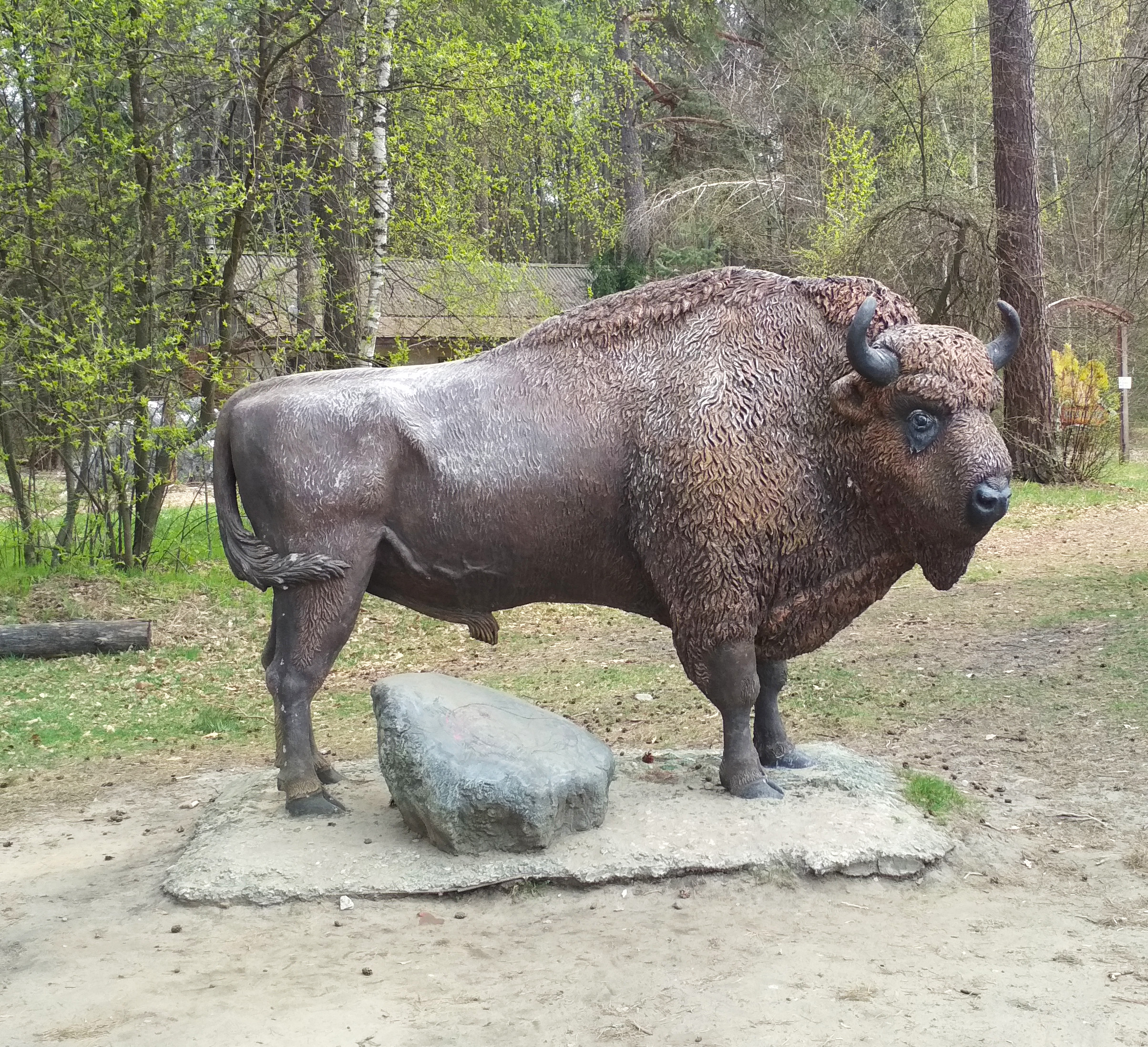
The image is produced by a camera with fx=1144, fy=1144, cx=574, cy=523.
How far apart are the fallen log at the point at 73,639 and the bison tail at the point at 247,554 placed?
4560 millimetres

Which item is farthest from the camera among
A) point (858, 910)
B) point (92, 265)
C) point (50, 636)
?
point (92, 265)

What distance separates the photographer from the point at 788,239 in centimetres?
2152

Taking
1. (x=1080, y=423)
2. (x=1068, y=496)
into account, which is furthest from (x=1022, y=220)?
(x=1068, y=496)

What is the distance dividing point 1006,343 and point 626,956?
2.90m

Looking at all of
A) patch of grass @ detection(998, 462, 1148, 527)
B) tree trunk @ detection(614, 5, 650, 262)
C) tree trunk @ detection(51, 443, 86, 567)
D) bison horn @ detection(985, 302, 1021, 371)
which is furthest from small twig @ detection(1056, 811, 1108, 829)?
tree trunk @ detection(614, 5, 650, 262)

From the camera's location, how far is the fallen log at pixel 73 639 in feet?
29.1

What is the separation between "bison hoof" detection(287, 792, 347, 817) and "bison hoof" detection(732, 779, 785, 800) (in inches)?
69.2

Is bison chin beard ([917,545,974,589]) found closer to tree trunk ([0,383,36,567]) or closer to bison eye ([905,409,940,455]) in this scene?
bison eye ([905,409,940,455])

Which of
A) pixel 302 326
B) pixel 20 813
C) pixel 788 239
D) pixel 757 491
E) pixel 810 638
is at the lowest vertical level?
pixel 20 813

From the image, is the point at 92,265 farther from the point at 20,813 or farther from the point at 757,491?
the point at 757,491

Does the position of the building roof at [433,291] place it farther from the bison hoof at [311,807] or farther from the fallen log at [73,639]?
the bison hoof at [311,807]

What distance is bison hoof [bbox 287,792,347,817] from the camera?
4.96 m

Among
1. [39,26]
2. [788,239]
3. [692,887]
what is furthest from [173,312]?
[788,239]

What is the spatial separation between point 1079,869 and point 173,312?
352 inches
